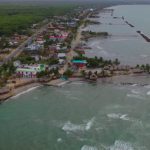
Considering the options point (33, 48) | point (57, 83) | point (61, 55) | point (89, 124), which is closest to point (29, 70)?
point (57, 83)

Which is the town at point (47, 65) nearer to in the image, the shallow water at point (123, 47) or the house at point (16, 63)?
the house at point (16, 63)

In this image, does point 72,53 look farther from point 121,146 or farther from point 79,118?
point 121,146

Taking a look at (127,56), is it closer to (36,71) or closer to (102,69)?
(102,69)

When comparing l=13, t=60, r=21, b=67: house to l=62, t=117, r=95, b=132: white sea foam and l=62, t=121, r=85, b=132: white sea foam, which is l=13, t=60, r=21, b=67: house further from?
l=62, t=121, r=85, b=132: white sea foam

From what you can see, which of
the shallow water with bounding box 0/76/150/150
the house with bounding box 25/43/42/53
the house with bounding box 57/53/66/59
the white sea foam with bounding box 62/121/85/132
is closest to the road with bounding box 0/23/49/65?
the house with bounding box 25/43/42/53

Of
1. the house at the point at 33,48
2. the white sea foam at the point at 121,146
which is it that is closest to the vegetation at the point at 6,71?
the house at the point at 33,48

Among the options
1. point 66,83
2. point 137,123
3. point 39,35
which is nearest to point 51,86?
point 66,83
